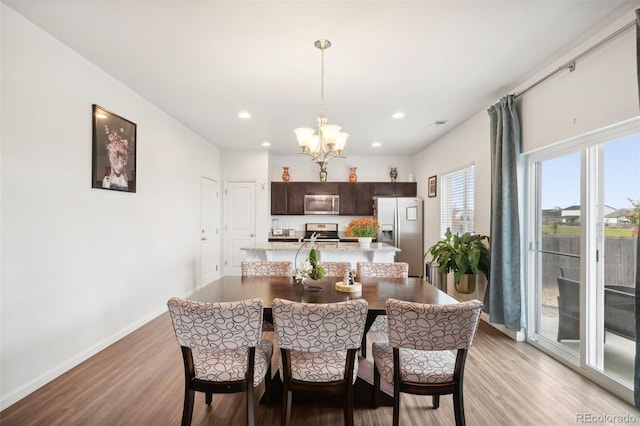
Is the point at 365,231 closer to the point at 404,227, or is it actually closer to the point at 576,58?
the point at 404,227

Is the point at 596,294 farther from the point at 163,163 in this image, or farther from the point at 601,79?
the point at 163,163

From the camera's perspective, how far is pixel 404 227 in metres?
6.27

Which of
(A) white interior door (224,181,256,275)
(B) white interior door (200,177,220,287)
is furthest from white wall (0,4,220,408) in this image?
(A) white interior door (224,181,256,275)

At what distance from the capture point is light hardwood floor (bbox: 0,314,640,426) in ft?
6.76

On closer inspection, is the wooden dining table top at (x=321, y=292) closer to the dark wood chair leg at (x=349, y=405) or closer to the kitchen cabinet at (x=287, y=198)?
the dark wood chair leg at (x=349, y=405)

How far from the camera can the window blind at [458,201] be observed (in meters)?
4.49

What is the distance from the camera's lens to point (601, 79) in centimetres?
234

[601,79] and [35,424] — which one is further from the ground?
[601,79]

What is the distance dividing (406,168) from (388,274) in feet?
15.1

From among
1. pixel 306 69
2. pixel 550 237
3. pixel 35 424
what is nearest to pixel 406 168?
pixel 550 237

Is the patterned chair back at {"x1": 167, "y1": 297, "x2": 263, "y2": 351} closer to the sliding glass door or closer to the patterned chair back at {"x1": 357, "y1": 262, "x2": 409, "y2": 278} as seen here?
the patterned chair back at {"x1": 357, "y1": 262, "x2": 409, "y2": 278}

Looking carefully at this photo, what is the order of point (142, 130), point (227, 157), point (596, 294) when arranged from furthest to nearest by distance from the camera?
point (227, 157)
point (142, 130)
point (596, 294)

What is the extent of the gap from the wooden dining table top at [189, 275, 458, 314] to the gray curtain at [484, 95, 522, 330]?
1141 millimetres

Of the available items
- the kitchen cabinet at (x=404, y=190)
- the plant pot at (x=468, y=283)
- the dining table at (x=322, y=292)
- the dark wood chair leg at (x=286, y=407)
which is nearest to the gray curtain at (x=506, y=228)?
the plant pot at (x=468, y=283)
